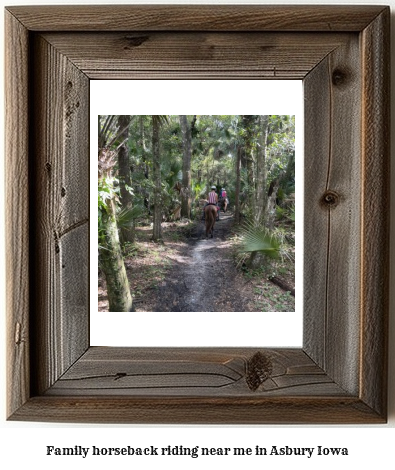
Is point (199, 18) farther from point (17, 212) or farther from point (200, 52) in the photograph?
point (17, 212)

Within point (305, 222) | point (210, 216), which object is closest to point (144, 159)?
point (210, 216)

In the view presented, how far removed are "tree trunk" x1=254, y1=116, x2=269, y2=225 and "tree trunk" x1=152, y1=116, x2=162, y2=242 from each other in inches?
6.1

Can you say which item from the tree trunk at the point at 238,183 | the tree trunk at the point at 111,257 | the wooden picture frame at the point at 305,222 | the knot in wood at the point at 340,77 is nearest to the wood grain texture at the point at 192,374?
the wooden picture frame at the point at 305,222

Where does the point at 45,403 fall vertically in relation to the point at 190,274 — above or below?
below

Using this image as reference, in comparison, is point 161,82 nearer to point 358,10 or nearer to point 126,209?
point 126,209

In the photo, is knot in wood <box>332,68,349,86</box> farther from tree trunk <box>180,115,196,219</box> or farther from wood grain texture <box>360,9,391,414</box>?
tree trunk <box>180,115,196,219</box>

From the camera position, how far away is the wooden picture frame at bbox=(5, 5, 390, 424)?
75 centimetres

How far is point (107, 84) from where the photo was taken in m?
0.77
